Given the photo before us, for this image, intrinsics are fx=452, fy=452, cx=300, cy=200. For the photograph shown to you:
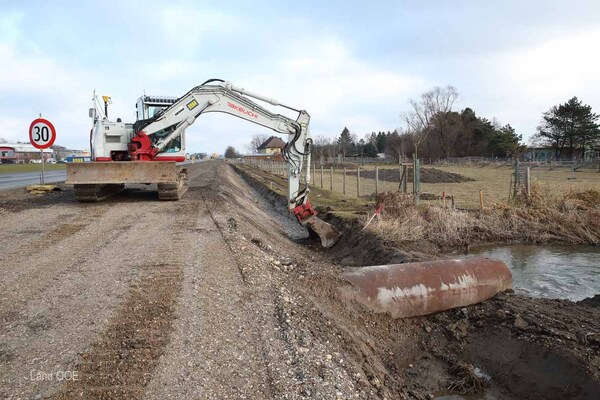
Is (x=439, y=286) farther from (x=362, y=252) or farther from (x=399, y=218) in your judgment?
(x=399, y=218)

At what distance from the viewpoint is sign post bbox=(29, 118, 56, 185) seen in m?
13.9

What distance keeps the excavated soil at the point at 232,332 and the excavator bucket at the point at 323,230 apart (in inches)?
137

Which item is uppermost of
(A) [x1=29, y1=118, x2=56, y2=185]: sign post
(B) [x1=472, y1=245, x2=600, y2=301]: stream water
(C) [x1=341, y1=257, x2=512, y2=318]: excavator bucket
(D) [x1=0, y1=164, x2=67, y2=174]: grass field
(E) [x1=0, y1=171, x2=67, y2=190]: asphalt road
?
(A) [x1=29, y1=118, x2=56, y2=185]: sign post

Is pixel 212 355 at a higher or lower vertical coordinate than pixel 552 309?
higher

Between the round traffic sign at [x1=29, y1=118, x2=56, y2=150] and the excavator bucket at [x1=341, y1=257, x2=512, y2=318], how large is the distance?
37.8ft

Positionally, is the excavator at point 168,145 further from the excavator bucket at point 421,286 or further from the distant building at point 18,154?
the distant building at point 18,154

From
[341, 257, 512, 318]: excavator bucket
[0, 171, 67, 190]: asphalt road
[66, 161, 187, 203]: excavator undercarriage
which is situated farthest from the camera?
[0, 171, 67, 190]: asphalt road

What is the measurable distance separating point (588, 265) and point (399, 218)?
4550mm

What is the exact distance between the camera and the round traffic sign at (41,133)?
45.5 feet

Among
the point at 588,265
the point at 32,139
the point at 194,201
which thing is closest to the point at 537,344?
the point at 588,265

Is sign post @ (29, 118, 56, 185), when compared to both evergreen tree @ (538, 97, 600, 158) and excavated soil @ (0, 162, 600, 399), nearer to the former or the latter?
excavated soil @ (0, 162, 600, 399)

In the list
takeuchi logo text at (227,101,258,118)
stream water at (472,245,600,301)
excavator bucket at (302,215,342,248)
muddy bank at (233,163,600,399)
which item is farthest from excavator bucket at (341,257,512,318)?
takeuchi logo text at (227,101,258,118)

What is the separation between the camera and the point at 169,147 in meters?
14.0

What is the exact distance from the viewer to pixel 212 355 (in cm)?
405
